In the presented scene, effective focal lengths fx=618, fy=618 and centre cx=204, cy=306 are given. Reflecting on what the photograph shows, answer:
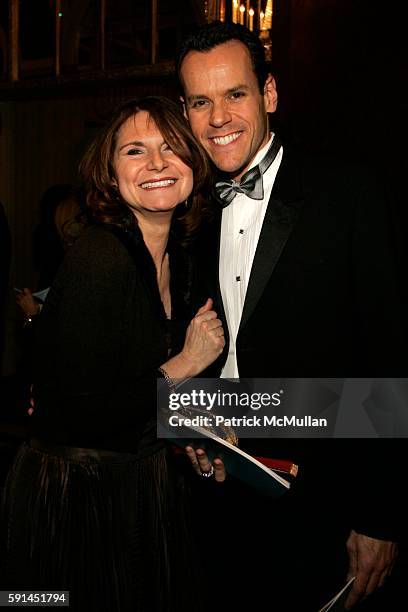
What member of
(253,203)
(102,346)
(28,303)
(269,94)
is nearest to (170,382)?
(102,346)

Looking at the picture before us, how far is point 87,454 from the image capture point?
6.37ft

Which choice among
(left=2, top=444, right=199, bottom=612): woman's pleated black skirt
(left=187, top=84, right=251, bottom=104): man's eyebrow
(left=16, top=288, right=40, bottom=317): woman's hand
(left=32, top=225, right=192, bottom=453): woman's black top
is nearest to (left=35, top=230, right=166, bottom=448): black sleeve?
(left=32, top=225, right=192, bottom=453): woman's black top

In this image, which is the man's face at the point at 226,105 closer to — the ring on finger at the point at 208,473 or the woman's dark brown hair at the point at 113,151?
the woman's dark brown hair at the point at 113,151

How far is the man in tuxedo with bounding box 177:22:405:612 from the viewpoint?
5.72 ft

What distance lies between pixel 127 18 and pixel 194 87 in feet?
9.07

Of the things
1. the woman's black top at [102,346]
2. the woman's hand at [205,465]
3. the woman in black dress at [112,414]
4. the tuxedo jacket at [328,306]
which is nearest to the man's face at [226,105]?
the woman in black dress at [112,414]

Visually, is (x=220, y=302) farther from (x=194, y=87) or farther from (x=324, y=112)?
(x=324, y=112)

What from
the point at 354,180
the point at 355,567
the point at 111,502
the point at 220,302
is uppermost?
the point at 354,180

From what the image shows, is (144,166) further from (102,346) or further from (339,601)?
(339,601)

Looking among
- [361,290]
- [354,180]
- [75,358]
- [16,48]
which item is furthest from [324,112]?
[16,48]

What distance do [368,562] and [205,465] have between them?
54cm

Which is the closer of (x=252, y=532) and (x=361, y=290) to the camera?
(x=361, y=290)

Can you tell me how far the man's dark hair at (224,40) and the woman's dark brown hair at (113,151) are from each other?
0.23 metres

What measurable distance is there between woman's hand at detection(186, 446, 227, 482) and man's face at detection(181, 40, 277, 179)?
101 cm
